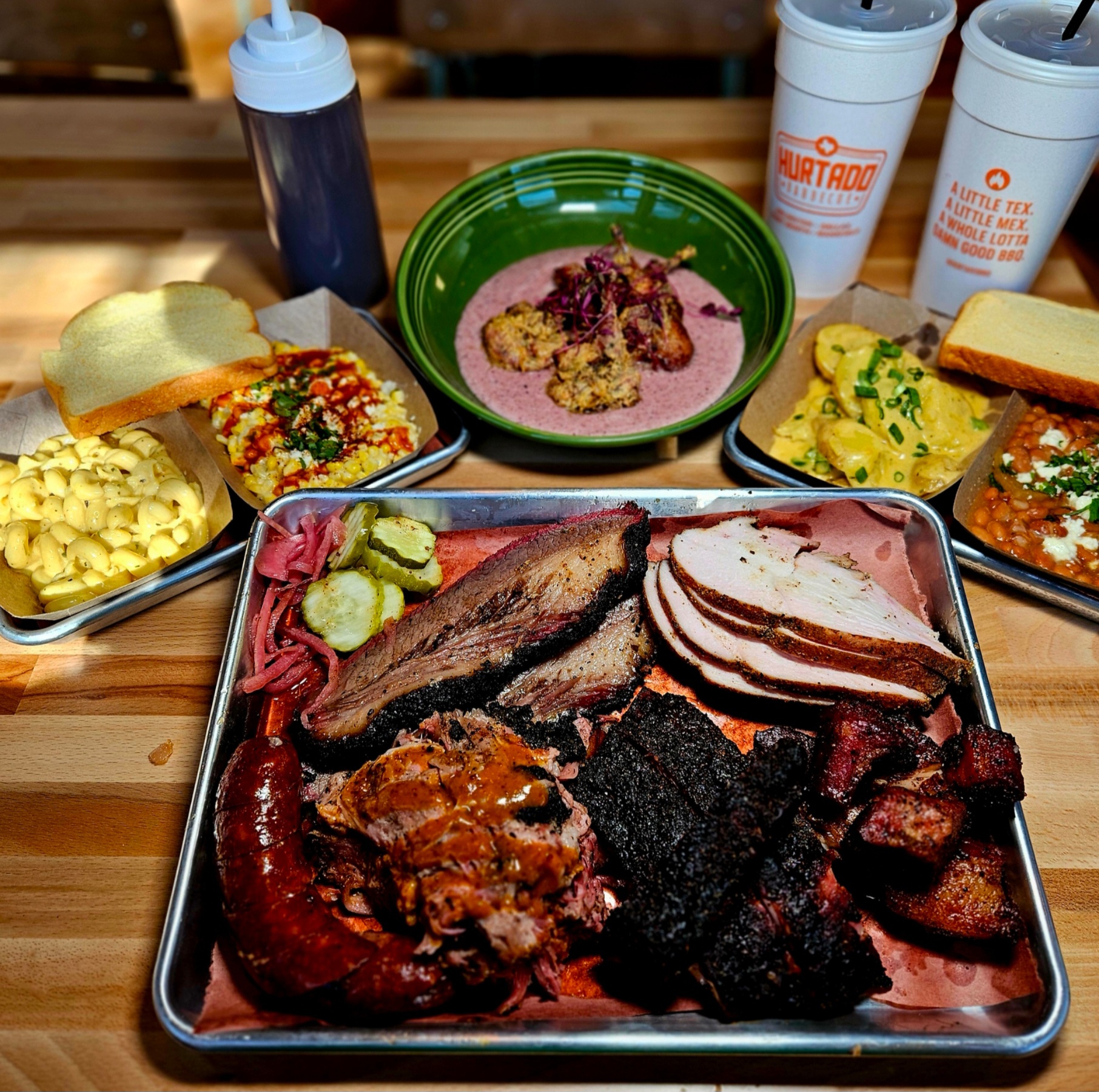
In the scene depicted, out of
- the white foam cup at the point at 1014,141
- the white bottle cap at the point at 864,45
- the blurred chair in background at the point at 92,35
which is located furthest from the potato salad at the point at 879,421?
the blurred chair in background at the point at 92,35

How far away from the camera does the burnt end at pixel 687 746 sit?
7.30 ft

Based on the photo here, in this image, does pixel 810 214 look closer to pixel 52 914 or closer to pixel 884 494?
pixel 884 494

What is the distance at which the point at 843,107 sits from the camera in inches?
127

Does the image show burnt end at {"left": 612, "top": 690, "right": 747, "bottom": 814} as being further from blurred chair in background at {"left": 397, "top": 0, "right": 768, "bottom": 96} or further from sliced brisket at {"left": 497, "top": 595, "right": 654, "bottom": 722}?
blurred chair in background at {"left": 397, "top": 0, "right": 768, "bottom": 96}

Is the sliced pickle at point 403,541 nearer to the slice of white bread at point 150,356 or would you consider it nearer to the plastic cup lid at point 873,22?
Result: the slice of white bread at point 150,356

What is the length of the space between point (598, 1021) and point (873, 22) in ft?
A: 10.9

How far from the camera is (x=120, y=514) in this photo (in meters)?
2.86

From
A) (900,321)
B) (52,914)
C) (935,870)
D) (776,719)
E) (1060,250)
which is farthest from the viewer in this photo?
(1060,250)

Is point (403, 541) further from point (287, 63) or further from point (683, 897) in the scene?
point (287, 63)

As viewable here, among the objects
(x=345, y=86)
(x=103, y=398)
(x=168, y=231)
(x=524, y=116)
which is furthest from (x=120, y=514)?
(x=524, y=116)

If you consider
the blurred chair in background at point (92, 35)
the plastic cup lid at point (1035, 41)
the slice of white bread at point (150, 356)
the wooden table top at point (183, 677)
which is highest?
the plastic cup lid at point (1035, 41)

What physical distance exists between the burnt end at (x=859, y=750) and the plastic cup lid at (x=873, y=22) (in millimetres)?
2303

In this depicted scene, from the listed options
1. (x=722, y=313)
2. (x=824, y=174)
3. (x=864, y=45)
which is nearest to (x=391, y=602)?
(x=722, y=313)

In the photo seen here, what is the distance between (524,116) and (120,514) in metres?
3.23
